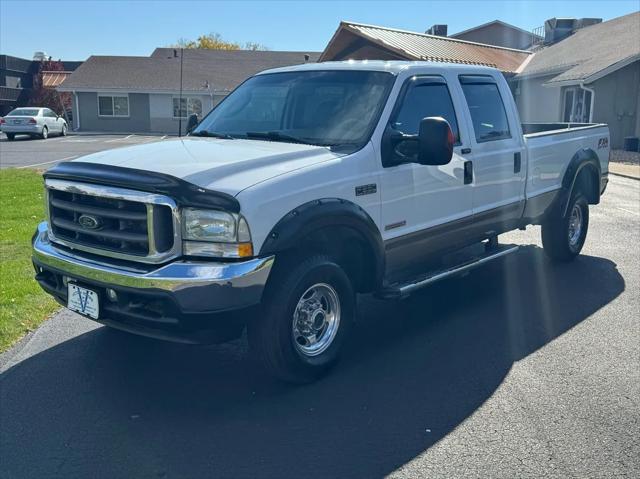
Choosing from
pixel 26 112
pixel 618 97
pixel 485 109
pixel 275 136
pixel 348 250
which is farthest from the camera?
pixel 26 112

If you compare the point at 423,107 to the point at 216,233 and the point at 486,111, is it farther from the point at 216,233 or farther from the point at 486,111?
the point at 216,233

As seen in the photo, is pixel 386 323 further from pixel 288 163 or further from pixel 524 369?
pixel 288 163

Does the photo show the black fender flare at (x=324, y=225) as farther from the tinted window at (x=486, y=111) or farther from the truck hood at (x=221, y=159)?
the tinted window at (x=486, y=111)

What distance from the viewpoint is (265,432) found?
3.98 metres

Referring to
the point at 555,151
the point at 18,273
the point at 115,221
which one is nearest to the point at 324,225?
the point at 115,221

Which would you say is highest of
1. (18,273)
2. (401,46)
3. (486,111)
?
(401,46)

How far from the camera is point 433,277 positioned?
18.2 feet

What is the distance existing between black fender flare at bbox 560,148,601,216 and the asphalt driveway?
169cm

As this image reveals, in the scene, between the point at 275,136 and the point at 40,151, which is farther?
the point at 40,151

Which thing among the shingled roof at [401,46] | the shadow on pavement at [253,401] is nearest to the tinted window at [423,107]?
the shadow on pavement at [253,401]

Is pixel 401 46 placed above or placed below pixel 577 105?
above

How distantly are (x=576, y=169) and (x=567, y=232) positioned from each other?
2.37 feet

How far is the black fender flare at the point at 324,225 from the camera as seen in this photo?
418 centimetres

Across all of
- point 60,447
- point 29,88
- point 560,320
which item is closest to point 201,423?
point 60,447
